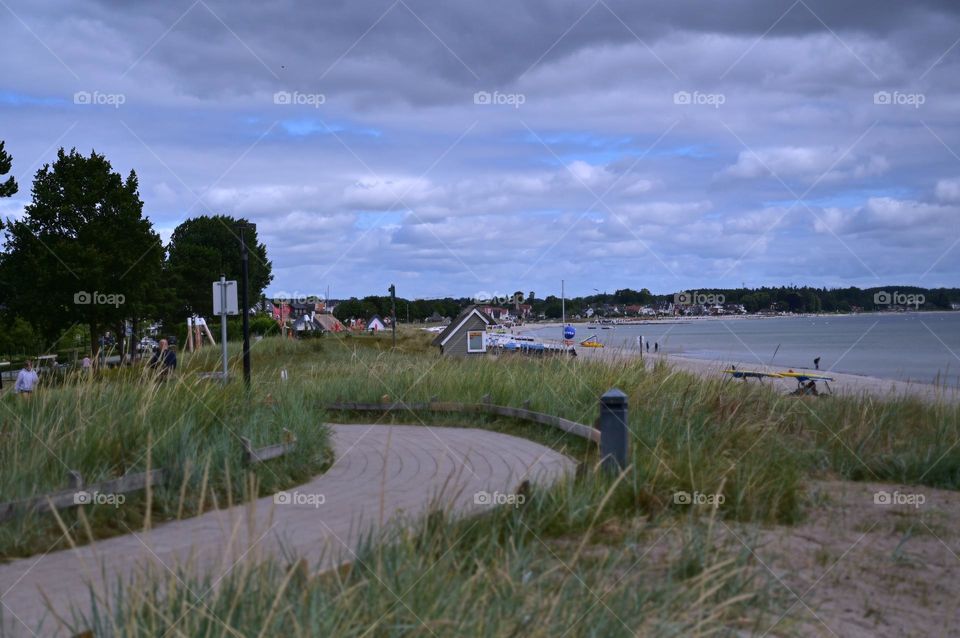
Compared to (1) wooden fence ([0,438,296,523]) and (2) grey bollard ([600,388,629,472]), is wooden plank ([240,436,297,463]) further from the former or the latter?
(2) grey bollard ([600,388,629,472])

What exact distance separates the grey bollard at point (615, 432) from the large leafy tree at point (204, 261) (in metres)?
60.3

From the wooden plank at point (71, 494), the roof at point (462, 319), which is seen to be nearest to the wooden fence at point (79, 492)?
the wooden plank at point (71, 494)

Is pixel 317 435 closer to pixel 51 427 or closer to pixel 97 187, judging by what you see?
pixel 51 427

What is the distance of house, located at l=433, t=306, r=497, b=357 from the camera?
121 ft

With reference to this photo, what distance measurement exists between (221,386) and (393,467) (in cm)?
293

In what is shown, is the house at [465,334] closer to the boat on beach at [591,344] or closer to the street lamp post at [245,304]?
the boat on beach at [591,344]

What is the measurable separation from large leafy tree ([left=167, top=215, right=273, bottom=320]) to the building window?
111 feet

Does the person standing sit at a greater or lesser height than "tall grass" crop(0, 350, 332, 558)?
greater

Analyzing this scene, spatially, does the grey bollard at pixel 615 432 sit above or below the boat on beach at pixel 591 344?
below

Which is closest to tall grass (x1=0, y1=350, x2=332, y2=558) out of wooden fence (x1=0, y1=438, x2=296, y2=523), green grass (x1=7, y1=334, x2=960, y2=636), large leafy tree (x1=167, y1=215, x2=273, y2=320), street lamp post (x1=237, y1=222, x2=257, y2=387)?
wooden fence (x1=0, y1=438, x2=296, y2=523)

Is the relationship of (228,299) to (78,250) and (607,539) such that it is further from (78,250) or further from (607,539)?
(78,250)

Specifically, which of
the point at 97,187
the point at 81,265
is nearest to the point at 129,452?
the point at 81,265

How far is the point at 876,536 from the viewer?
21.8ft

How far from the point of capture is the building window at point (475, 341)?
36656 mm
